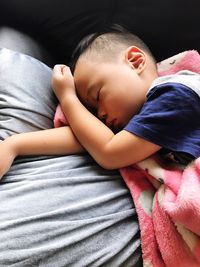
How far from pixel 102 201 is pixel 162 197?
0.38 ft

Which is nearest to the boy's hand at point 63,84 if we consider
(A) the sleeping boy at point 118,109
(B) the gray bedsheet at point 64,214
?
(A) the sleeping boy at point 118,109

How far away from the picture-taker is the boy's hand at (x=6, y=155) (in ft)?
2.89

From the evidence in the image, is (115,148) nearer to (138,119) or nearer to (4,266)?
(138,119)

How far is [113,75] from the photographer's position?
38.2 inches

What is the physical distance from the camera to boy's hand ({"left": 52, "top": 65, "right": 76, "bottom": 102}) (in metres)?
1.04

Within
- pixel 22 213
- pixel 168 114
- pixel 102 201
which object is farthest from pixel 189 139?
pixel 22 213

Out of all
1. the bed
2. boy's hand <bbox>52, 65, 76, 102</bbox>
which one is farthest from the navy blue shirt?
boy's hand <bbox>52, 65, 76, 102</bbox>

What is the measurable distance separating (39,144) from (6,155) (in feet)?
0.25

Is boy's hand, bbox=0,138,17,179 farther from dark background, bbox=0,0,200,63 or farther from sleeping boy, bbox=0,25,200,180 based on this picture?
dark background, bbox=0,0,200,63

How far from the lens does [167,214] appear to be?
80 cm

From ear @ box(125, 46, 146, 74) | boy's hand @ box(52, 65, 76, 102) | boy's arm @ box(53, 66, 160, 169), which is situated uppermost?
ear @ box(125, 46, 146, 74)

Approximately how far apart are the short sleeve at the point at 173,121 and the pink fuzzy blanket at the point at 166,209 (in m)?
0.05

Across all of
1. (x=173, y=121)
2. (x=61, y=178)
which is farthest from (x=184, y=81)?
(x=61, y=178)

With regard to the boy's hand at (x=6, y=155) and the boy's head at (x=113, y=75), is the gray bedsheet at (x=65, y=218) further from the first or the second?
the boy's head at (x=113, y=75)
